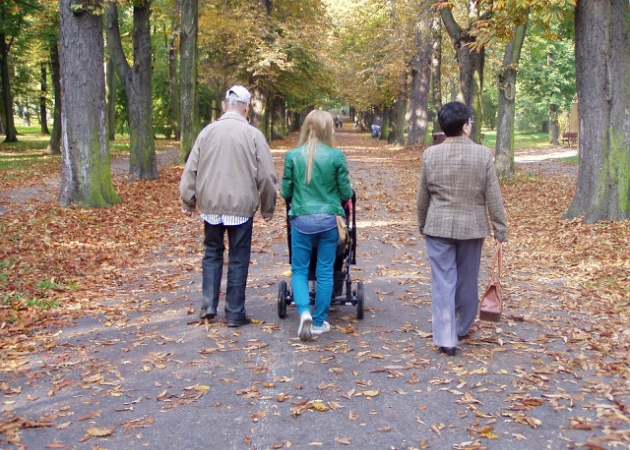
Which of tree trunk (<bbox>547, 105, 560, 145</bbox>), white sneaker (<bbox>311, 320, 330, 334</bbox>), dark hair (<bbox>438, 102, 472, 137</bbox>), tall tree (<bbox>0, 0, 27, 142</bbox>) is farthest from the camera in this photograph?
tree trunk (<bbox>547, 105, 560, 145</bbox>)

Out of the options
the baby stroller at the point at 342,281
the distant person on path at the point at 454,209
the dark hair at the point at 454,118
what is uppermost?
the dark hair at the point at 454,118

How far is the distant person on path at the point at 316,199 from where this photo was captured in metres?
5.98

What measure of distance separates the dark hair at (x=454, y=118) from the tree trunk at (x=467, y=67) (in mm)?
15906

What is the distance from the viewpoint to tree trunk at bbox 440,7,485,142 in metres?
20.8

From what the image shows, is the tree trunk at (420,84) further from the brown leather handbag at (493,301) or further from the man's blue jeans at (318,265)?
the brown leather handbag at (493,301)

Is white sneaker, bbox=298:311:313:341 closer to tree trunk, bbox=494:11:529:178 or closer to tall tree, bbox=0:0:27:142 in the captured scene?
tree trunk, bbox=494:11:529:178

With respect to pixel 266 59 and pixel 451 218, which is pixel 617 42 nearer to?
pixel 451 218

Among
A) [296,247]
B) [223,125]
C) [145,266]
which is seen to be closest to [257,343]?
[296,247]

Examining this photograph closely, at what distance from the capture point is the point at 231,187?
6309 millimetres

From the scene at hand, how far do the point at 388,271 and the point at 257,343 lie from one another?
336 cm

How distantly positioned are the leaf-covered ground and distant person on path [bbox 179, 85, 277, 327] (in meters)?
0.47

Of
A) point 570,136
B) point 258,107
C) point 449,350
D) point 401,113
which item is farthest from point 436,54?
point 449,350

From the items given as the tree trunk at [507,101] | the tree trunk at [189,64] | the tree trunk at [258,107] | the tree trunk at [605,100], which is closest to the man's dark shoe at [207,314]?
the tree trunk at [605,100]

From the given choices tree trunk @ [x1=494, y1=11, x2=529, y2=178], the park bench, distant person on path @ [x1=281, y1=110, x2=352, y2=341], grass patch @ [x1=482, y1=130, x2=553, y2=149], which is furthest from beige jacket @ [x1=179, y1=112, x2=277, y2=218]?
the park bench
